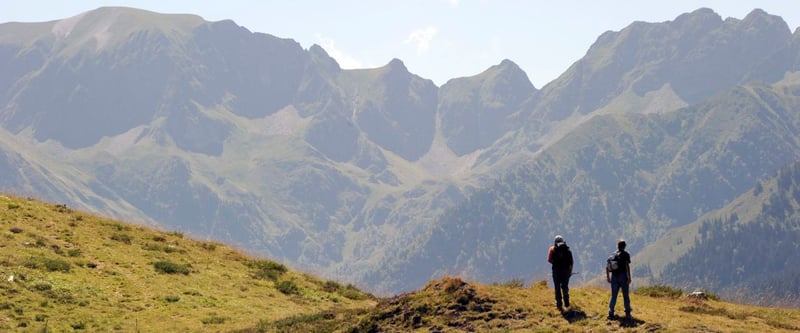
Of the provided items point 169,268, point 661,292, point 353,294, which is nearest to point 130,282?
point 169,268

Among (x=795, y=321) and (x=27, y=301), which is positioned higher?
(x=27, y=301)

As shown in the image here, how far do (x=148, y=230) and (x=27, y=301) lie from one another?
16394 mm

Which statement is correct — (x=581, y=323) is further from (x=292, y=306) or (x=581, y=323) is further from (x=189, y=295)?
(x=189, y=295)

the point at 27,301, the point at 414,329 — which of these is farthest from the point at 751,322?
Result: the point at 27,301

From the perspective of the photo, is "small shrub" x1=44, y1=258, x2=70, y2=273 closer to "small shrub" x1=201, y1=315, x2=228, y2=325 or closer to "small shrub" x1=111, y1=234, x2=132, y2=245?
"small shrub" x1=111, y1=234, x2=132, y2=245

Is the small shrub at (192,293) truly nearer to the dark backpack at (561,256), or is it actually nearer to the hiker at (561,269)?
the hiker at (561,269)

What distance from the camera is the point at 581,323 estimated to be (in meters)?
27.6

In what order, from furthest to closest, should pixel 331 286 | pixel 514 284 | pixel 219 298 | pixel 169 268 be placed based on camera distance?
pixel 331 286 < pixel 169 268 < pixel 219 298 < pixel 514 284

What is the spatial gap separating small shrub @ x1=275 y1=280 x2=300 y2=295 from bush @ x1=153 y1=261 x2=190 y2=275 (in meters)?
4.93

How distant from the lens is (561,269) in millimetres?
29562

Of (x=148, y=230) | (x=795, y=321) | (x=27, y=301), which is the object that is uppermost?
(x=148, y=230)

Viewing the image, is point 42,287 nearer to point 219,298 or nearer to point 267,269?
point 219,298

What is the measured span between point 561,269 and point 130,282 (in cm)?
2062

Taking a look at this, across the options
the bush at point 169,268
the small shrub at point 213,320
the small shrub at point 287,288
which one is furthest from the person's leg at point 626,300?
the bush at point 169,268
